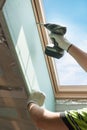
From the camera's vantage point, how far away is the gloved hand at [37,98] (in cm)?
230

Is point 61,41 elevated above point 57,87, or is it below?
above

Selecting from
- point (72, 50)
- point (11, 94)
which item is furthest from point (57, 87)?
point (72, 50)

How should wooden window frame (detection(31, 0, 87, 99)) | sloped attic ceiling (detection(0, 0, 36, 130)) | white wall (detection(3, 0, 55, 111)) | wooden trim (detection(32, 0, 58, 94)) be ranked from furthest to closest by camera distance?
wooden window frame (detection(31, 0, 87, 99)) → wooden trim (detection(32, 0, 58, 94)) → sloped attic ceiling (detection(0, 0, 36, 130)) → white wall (detection(3, 0, 55, 111))

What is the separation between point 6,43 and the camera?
206 centimetres

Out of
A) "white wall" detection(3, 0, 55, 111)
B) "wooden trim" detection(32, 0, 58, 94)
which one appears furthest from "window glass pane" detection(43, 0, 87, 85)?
"white wall" detection(3, 0, 55, 111)

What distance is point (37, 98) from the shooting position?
7.54ft

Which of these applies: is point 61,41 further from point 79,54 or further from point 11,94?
point 11,94

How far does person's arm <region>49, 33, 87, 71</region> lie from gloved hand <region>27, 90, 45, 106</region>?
1.33 feet

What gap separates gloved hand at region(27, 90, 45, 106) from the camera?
7.56ft

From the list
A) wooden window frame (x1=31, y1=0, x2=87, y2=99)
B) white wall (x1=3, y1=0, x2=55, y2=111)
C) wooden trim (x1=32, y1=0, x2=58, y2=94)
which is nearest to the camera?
white wall (x1=3, y1=0, x2=55, y2=111)

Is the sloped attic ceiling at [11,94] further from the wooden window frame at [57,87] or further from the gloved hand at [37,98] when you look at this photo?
the wooden window frame at [57,87]

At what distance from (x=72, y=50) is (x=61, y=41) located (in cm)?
11

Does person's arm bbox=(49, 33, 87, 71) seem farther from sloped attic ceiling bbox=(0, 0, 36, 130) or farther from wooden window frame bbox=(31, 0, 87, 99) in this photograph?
sloped attic ceiling bbox=(0, 0, 36, 130)

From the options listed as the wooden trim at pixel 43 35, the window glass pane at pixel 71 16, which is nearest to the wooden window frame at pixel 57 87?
the wooden trim at pixel 43 35
